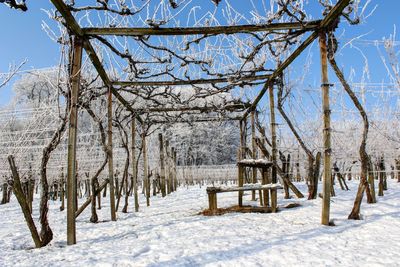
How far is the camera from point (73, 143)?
425cm

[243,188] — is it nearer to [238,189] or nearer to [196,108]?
[238,189]

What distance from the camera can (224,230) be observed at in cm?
446

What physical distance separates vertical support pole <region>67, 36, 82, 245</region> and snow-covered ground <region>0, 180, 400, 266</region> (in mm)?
265

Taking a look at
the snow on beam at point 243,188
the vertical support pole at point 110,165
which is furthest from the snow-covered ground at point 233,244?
the vertical support pole at point 110,165

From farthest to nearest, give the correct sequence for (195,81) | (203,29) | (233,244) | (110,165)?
(195,81) < (110,165) < (203,29) < (233,244)

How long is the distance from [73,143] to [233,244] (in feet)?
7.71

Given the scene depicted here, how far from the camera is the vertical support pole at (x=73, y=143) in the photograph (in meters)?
4.15

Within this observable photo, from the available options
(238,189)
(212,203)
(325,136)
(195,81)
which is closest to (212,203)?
(212,203)

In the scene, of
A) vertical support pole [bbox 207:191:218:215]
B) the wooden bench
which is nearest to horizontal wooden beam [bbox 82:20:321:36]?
the wooden bench

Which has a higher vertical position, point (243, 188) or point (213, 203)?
point (243, 188)

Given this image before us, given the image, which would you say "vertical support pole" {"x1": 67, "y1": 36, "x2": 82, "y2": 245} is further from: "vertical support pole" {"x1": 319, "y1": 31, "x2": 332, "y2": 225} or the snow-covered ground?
"vertical support pole" {"x1": 319, "y1": 31, "x2": 332, "y2": 225}

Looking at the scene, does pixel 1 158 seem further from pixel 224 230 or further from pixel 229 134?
pixel 229 134

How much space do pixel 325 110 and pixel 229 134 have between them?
120 feet

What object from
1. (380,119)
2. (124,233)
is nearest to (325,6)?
(124,233)
